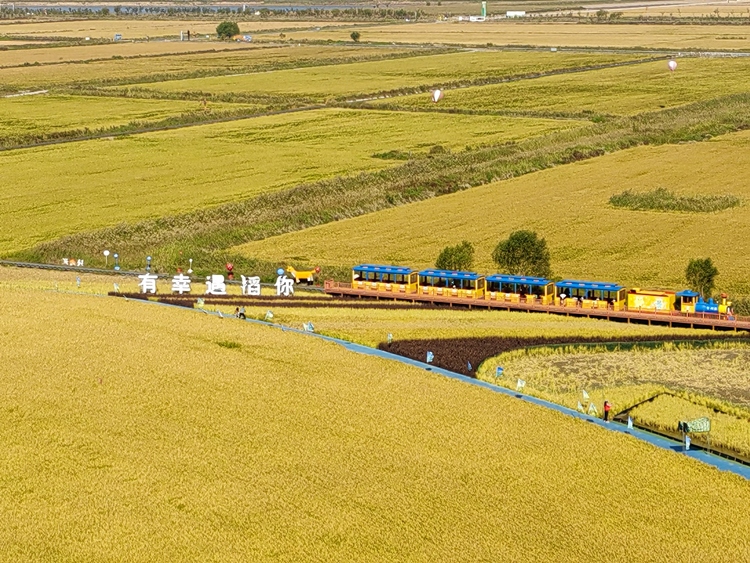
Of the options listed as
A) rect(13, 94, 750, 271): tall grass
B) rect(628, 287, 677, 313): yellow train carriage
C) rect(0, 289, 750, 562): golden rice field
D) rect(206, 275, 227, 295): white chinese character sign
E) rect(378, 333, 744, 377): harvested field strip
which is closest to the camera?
rect(0, 289, 750, 562): golden rice field

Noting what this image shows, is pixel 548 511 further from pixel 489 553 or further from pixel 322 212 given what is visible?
pixel 322 212

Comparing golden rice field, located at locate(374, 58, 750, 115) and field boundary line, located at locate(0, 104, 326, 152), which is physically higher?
golden rice field, located at locate(374, 58, 750, 115)

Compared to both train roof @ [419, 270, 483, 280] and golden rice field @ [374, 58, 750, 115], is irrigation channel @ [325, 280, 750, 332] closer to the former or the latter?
train roof @ [419, 270, 483, 280]

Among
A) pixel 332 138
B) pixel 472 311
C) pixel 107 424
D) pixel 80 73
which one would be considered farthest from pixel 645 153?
pixel 80 73

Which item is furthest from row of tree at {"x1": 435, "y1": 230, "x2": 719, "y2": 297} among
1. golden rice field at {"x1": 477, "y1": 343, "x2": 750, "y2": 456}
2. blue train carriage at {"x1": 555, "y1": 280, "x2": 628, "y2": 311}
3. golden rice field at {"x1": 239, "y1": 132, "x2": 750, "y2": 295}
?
golden rice field at {"x1": 477, "y1": 343, "x2": 750, "y2": 456}

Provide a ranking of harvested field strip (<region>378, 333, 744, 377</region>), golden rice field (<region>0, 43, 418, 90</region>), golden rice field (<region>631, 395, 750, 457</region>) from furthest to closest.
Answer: golden rice field (<region>0, 43, 418, 90</region>) < harvested field strip (<region>378, 333, 744, 377</region>) < golden rice field (<region>631, 395, 750, 457</region>)

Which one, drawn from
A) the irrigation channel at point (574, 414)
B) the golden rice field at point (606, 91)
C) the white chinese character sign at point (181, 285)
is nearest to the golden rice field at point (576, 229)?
the white chinese character sign at point (181, 285)
